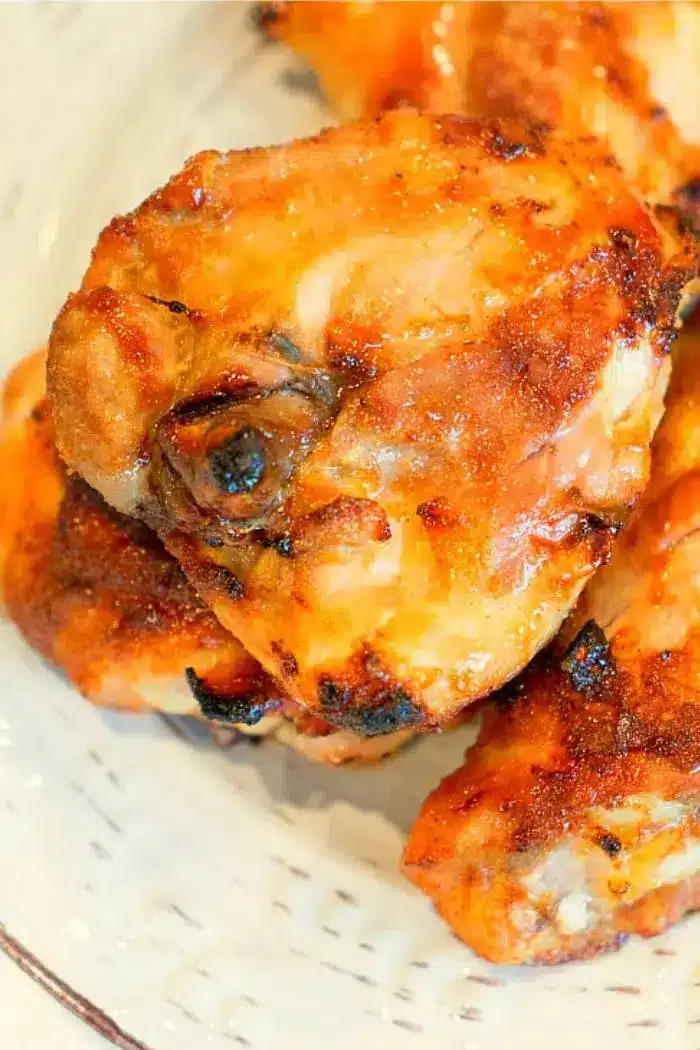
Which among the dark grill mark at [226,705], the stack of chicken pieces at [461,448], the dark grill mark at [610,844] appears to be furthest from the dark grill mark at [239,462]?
the dark grill mark at [610,844]

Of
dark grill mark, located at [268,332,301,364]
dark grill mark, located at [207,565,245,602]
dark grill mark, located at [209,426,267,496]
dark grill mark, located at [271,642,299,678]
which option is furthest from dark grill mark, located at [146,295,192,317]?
dark grill mark, located at [271,642,299,678]

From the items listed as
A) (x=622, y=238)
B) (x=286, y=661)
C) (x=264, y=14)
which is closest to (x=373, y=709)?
(x=286, y=661)

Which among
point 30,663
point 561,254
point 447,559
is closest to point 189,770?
point 30,663

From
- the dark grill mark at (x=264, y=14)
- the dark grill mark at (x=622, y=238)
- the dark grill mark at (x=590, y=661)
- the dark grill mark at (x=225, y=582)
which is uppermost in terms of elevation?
the dark grill mark at (x=264, y=14)

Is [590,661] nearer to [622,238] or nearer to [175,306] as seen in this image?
[622,238]

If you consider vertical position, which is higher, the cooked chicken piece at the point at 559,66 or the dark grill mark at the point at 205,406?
the cooked chicken piece at the point at 559,66

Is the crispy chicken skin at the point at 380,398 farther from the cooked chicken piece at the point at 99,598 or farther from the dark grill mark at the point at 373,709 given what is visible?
the cooked chicken piece at the point at 99,598
